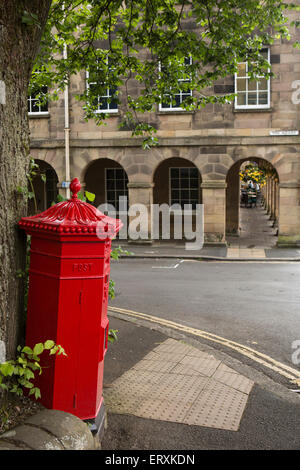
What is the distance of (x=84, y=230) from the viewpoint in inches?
145

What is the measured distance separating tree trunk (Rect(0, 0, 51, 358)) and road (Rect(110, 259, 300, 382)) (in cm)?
410

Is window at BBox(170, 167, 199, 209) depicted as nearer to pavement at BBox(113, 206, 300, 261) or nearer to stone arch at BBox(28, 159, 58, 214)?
pavement at BBox(113, 206, 300, 261)

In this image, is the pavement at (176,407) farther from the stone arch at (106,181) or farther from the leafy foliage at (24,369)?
the stone arch at (106,181)

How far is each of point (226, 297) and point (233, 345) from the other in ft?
10.2

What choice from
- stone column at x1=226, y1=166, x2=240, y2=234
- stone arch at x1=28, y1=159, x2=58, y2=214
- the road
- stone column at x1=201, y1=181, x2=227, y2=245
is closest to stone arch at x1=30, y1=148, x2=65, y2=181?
stone arch at x1=28, y1=159, x2=58, y2=214

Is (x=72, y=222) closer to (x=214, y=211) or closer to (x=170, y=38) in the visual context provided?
(x=170, y=38)

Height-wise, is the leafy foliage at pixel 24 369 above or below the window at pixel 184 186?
below

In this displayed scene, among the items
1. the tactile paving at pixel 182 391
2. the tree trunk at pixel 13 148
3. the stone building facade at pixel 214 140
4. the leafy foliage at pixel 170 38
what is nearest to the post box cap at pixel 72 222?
the tree trunk at pixel 13 148

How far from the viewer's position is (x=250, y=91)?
17.9m

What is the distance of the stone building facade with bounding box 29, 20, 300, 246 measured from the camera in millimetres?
17484

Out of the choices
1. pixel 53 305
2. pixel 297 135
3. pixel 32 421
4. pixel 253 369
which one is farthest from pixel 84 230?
pixel 297 135

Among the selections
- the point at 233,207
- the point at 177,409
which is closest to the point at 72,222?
the point at 177,409

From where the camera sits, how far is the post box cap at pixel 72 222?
3.65m

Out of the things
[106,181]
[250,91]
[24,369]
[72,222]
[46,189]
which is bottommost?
[24,369]
